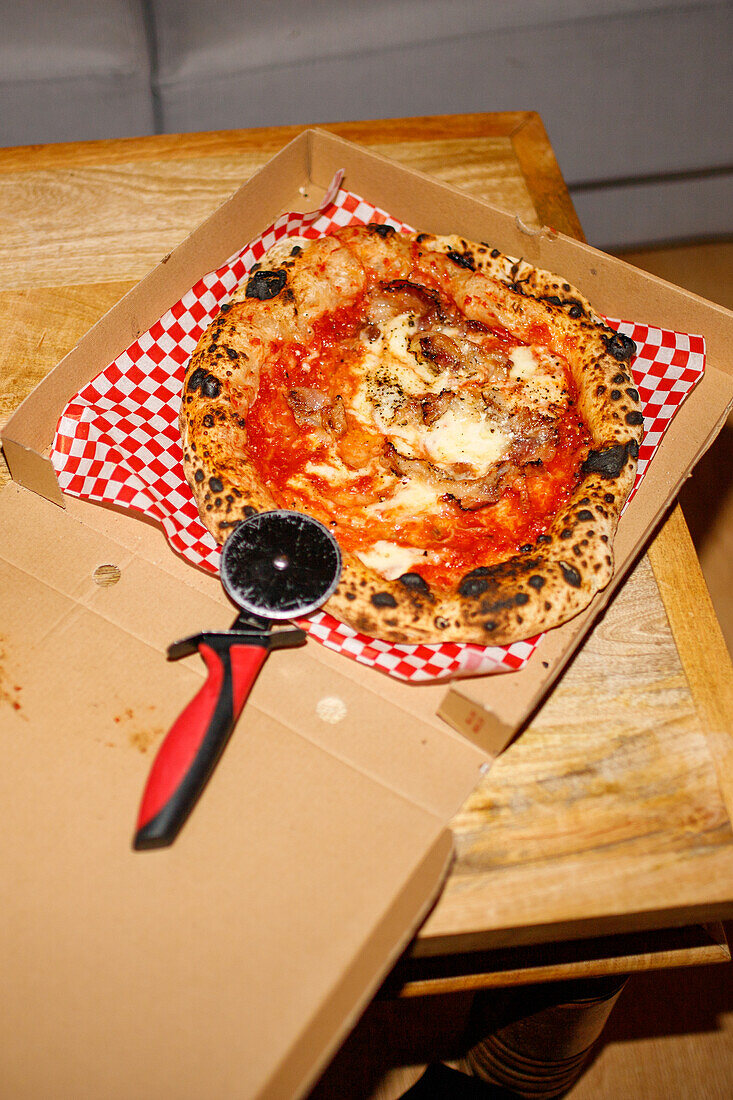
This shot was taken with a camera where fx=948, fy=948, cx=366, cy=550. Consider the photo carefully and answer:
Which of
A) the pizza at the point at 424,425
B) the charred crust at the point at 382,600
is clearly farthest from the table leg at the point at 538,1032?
the charred crust at the point at 382,600

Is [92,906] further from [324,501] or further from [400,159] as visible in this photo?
[400,159]

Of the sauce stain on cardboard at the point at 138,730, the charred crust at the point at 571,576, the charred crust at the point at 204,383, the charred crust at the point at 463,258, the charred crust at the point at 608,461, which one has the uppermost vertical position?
the charred crust at the point at 463,258

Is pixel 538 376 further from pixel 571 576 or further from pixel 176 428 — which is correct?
pixel 176 428

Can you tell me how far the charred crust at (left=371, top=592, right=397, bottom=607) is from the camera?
222 centimetres

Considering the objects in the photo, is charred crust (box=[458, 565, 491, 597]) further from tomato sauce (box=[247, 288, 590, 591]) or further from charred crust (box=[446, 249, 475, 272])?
charred crust (box=[446, 249, 475, 272])

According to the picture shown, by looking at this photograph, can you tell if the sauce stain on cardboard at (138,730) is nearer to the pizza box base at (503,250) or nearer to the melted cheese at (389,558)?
the pizza box base at (503,250)

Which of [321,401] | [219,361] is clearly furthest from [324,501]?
[219,361]

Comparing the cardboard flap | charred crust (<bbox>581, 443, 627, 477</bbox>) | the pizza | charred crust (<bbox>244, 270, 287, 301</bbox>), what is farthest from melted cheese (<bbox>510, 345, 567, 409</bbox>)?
the cardboard flap

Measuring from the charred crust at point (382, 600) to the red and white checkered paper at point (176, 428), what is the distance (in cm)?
14

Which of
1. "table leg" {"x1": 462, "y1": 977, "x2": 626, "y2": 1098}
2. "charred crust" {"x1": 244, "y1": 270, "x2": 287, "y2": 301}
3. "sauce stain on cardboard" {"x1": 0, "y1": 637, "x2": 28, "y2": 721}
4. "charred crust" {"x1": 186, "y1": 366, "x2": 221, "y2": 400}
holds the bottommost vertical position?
"table leg" {"x1": 462, "y1": 977, "x2": 626, "y2": 1098}

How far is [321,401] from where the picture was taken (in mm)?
2650

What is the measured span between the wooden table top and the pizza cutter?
59 cm

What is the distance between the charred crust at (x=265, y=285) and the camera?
276 cm

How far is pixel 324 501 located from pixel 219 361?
0.50 m
